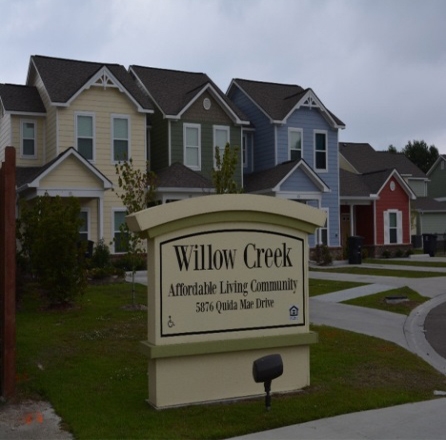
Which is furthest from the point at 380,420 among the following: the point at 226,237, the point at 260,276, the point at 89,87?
the point at 89,87

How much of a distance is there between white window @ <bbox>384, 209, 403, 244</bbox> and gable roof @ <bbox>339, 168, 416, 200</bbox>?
4.66 feet

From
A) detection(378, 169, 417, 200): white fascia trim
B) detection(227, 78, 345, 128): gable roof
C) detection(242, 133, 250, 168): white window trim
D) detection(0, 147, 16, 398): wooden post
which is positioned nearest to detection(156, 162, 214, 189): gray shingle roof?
detection(242, 133, 250, 168): white window trim

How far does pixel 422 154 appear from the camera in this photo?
335 feet

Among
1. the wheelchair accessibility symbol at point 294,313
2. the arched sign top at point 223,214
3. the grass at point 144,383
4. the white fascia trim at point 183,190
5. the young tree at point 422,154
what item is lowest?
the grass at point 144,383

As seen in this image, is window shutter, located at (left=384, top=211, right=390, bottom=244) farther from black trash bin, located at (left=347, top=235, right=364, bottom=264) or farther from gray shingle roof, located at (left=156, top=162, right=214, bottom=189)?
gray shingle roof, located at (left=156, top=162, right=214, bottom=189)

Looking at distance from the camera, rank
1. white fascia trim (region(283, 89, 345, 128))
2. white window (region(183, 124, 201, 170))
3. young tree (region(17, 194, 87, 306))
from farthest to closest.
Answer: white fascia trim (region(283, 89, 345, 128)) → white window (region(183, 124, 201, 170)) → young tree (region(17, 194, 87, 306))

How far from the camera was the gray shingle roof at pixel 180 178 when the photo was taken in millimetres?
26391

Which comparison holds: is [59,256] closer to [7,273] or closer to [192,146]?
[7,273]

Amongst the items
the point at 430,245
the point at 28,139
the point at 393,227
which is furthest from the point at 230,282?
the point at 430,245

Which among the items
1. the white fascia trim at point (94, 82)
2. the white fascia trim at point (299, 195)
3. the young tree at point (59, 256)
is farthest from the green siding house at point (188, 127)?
the young tree at point (59, 256)

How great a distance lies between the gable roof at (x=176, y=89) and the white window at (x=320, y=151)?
436cm

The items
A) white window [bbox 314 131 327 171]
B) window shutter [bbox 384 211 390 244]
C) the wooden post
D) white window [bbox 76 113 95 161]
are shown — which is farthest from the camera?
window shutter [bbox 384 211 390 244]

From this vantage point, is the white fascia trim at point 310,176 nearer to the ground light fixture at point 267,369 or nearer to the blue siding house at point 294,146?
the blue siding house at point 294,146

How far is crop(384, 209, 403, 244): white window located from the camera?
37.3 m
